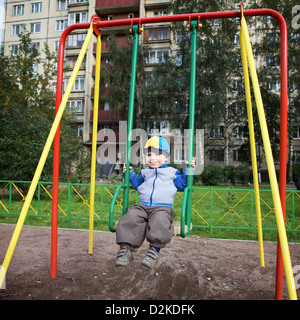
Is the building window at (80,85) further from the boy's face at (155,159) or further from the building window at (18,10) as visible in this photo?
the boy's face at (155,159)

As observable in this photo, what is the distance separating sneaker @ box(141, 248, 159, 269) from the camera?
2.57 metres

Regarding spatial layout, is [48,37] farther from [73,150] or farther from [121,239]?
[121,239]

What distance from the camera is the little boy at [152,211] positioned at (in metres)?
2.70

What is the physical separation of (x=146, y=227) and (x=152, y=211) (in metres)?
0.18

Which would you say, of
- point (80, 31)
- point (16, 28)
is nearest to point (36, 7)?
point (16, 28)

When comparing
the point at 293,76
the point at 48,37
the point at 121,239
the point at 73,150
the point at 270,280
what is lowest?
the point at 270,280

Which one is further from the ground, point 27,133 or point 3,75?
point 3,75

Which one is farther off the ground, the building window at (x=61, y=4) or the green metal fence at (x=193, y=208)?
the building window at (x=61, y=4)

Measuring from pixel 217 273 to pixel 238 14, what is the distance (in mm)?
3198

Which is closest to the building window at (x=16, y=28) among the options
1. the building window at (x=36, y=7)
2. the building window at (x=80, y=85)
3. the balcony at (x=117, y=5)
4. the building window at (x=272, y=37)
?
the building window at (x=36, y=7)

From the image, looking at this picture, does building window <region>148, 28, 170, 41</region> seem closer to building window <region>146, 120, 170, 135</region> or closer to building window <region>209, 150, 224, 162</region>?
building window <region>146, 120, 170, 135</region>

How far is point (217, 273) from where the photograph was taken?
3.81 m

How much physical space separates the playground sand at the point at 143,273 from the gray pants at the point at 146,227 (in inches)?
27.6
